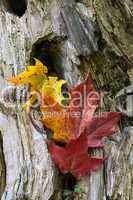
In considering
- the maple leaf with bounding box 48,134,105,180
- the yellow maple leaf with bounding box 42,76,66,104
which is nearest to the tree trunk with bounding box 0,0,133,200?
the maple leaf with bounding box 48,134,105,180

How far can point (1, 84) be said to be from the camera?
220 cm

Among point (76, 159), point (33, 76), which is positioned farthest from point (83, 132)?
point (33, 76)

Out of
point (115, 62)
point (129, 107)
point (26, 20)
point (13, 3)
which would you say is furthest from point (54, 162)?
point (13, 3)

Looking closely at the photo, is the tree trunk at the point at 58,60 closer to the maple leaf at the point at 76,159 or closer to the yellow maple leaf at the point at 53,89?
the maple leaf at the point at 76,159

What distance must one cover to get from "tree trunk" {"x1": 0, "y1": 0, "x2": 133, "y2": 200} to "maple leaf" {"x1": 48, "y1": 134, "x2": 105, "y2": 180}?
4cm

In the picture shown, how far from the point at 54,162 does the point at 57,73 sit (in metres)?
0.59

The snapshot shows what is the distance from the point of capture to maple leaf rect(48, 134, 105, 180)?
1864 millimetres

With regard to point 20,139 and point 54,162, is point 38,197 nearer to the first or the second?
point 54,162

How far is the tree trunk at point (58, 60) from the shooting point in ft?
6.24

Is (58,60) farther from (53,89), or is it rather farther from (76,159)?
(76,159)

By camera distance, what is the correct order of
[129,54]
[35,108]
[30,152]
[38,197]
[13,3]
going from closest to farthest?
→ [38,197]
[30,152]
[35,108]
[129,54]
[13,3]

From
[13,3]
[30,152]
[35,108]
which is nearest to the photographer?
[30,152]

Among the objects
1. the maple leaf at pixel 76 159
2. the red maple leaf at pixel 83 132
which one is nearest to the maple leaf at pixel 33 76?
the red maple leaf at pixel 83 132

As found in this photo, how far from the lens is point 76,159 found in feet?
6.15
